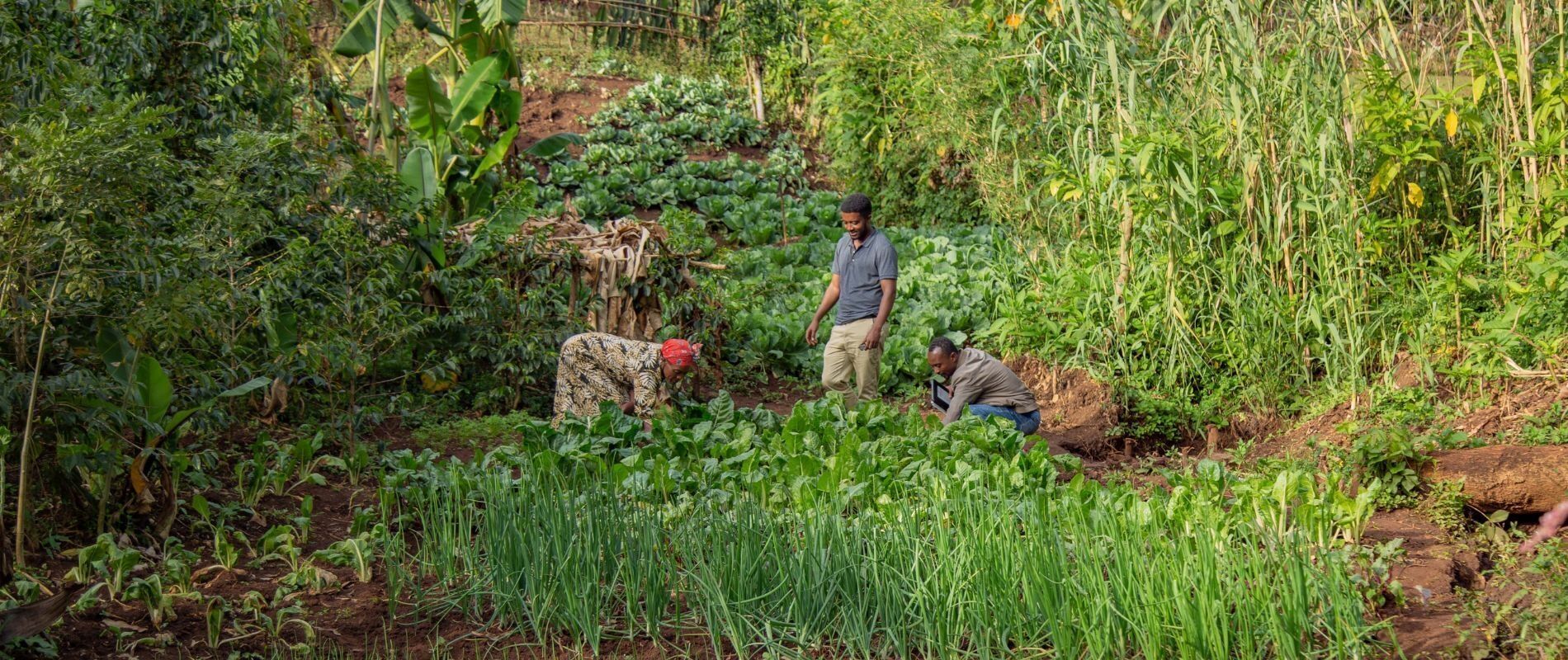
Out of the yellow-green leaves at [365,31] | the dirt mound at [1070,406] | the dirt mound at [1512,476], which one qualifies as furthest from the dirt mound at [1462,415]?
the yellow-green leaves at [365,31]

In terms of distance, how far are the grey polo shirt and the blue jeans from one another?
36.9 inches

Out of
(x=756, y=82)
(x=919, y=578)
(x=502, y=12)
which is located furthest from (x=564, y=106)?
(x=919, y=578)

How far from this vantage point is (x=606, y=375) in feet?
24.5

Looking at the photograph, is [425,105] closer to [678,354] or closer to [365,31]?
[365,31]

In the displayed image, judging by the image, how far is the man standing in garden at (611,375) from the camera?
24.1 ft

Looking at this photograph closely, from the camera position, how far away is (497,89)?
9.83 m

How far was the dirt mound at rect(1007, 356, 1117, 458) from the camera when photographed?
7.55 m

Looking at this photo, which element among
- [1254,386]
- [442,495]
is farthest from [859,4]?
[442,495]

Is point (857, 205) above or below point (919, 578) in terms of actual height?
above

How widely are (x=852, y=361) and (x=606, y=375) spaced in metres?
1.56

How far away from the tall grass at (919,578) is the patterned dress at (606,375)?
2.64 meters

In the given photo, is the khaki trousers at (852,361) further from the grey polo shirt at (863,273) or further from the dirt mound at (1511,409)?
the dirt mound at (1511,409)

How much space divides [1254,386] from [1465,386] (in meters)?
1.06

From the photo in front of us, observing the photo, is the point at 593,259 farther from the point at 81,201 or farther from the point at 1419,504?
the point at 1419,504
